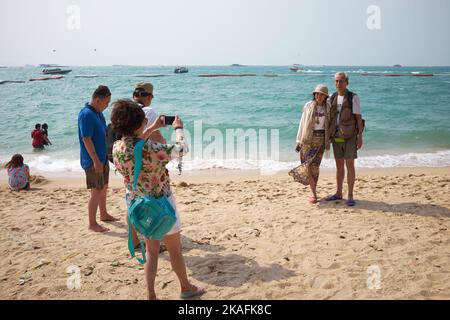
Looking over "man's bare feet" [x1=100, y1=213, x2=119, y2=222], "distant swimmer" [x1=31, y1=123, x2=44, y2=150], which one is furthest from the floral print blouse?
"distant swimmer" [x1=31, y1=123, x2=44, y2=150]

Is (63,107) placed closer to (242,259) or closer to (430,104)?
(242,259)

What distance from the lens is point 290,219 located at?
4.56m

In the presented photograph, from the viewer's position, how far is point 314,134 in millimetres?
4812

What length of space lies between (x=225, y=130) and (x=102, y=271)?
39.6 feet

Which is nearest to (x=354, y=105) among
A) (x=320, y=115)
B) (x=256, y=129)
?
(x=320, y=115)

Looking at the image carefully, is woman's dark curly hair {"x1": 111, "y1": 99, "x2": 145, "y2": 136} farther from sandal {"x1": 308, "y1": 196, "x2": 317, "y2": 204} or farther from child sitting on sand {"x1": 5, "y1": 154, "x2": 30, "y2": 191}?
child sitting on sand {"x1": 5, "y1": 154, "x2": 30, "y2": 191}

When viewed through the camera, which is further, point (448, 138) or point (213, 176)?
point (448, 138)

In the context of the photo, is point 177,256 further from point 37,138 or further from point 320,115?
point 37,138

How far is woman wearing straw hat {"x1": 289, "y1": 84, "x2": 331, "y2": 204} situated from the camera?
4.71 m

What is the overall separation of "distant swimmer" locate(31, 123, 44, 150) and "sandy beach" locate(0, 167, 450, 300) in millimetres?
6410

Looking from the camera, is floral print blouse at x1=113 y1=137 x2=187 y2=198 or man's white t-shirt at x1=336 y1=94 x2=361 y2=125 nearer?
floral print blouse at x1=113 y1=137 x2=187 y2=198

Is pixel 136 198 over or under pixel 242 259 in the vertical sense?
over
